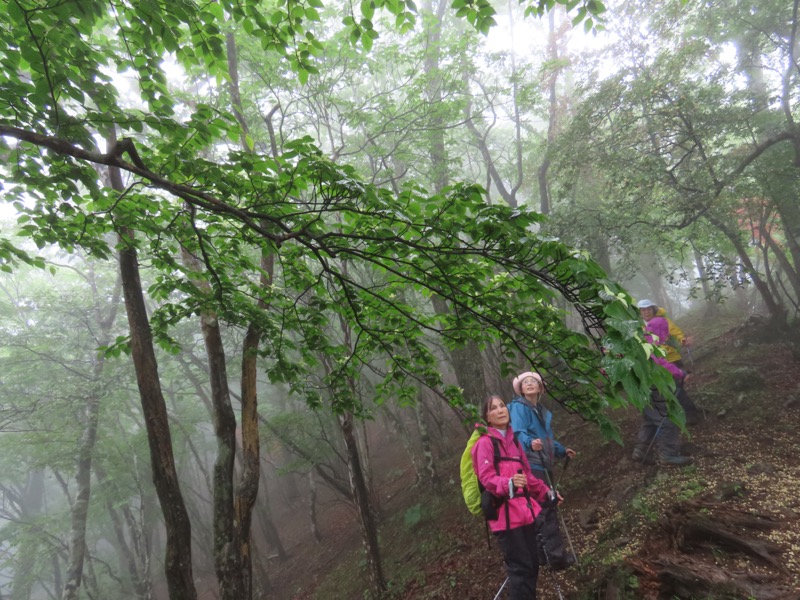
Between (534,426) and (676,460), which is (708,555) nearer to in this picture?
(534,426)

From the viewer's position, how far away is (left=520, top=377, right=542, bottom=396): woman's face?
157 inches

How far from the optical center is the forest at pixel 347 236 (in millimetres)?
2068

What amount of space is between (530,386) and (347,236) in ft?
9.92

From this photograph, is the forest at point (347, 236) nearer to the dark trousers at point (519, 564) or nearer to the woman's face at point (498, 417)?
the woman's face at point (498, 417)

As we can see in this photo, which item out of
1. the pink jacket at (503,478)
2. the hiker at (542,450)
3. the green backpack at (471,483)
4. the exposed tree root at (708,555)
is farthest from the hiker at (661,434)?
the green backpack at (471,483)

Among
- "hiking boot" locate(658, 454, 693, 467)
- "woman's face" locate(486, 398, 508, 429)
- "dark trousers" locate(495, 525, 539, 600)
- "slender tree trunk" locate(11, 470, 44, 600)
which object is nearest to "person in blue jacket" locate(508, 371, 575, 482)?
"woman's face" locate(486, 398, 508, 429)

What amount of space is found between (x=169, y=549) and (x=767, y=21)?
521 inches

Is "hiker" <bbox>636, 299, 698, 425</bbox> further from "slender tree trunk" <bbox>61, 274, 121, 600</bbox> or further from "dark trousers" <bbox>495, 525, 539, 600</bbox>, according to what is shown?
"slender tree trunk" <bbox>61, 274, 121, 600</bbox>

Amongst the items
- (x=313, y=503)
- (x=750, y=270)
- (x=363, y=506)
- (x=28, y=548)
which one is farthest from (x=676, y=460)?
(x=28, y=548)

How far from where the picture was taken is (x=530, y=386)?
13.2 feet

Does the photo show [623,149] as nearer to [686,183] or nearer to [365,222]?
[686,183]

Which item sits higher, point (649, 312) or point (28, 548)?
point (649, 312)

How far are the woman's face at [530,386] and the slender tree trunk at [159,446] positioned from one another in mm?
3409

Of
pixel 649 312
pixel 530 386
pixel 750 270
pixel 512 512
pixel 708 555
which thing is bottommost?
pixel 708 555
